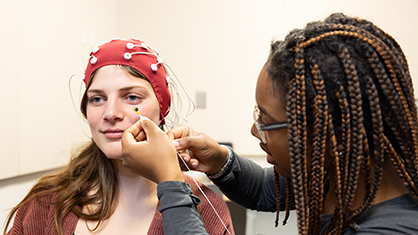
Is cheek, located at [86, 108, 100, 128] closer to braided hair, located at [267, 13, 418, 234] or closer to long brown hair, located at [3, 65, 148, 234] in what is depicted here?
long brown hair, located at [3, 65, 148, 234]

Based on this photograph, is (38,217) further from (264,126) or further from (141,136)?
(264,126)

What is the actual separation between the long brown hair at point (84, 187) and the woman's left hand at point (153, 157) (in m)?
0.34

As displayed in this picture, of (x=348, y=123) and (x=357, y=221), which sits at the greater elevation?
(x=348, y=123)

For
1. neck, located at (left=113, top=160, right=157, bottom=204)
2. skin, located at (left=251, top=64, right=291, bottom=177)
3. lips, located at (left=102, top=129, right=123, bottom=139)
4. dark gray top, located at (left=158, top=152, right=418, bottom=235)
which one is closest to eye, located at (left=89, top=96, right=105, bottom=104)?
lips, located at (left=102, top=129, right=123, bottom=139)

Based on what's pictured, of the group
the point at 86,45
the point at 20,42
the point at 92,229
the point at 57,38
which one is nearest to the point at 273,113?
the point at 92,229

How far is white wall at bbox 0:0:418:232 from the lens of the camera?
2.06m

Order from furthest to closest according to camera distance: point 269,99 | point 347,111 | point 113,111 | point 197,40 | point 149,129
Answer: point 197,40 < point 113,111 < point 149,129 < point 269,99 < point 347,111

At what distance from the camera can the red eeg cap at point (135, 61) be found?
1.18 m

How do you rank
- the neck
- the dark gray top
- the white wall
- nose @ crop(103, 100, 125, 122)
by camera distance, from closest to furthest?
1. the dark gray top
2. nose @ crop(103, 100, 125, 122)
3. the neck
4. the white wall

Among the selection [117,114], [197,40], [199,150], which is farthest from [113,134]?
[197,40]

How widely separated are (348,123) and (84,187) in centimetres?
99

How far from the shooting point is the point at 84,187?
1289 mm

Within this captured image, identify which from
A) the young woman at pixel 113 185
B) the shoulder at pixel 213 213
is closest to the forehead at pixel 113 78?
the young woman at pixel 113 185

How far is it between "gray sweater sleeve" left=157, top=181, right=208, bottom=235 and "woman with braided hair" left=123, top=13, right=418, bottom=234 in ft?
0.06
